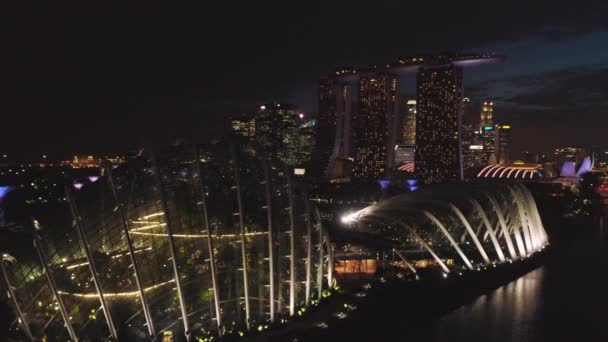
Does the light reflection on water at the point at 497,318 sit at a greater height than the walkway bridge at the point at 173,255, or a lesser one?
lesser

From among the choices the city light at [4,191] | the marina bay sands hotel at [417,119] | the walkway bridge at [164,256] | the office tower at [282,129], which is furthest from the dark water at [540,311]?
the office tower at [282,129]

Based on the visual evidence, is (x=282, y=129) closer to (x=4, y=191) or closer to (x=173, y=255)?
(x=4, y=191)

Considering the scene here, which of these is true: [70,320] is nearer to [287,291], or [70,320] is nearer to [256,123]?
[287,291]

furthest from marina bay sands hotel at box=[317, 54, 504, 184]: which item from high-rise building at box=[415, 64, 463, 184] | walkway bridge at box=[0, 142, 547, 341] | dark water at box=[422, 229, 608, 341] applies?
walkway bridge at box=[0, 142, 547, 341]

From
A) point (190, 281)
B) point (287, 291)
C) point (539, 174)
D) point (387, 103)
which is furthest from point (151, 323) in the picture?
point (539, 174)

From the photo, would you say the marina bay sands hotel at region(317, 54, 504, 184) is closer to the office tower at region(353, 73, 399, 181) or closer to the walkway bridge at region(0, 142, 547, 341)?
the office tower at region(353, 73, 399, 181)

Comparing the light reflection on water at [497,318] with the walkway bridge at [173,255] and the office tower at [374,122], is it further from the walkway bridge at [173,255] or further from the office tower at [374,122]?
the office tower at [374,122]

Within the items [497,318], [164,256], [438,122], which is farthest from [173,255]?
[438,122]
